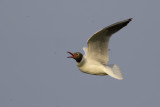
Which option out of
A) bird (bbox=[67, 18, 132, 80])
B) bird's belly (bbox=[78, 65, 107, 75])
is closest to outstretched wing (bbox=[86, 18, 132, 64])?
bird (bbox=[67, 18, 132, 80])

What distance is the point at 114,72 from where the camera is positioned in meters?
7.55

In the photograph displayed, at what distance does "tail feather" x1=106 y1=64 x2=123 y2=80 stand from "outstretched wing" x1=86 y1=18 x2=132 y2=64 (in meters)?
0.18

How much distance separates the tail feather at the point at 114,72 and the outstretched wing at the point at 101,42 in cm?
18

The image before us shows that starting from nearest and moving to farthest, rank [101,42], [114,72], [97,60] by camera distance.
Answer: [101,42]
[114,72]
[97,60]

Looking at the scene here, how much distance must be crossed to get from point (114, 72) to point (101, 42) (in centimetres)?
68

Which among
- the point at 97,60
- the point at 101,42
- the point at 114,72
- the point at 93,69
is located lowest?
the point at 114,72

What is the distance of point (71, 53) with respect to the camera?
25.8 feet

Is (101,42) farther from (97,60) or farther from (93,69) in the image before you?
(93,69)

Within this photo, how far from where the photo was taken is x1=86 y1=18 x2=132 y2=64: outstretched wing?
6879 millimetres

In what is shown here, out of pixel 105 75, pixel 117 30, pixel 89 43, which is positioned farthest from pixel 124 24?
pixel 105 75

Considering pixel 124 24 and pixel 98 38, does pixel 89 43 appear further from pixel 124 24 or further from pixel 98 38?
pixel 124 24

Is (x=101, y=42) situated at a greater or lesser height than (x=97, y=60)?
greater

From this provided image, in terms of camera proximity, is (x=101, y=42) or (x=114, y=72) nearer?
(x=101, y=42)

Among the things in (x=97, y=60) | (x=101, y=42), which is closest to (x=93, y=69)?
(x=97, y=60)
